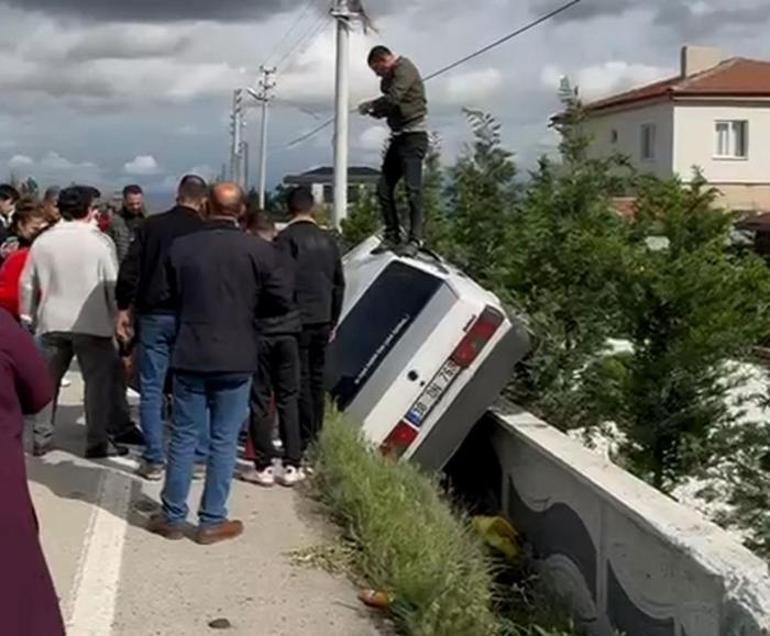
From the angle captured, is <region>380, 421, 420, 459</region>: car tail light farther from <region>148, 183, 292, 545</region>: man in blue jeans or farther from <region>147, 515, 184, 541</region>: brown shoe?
<region>147, 515, 184, 541</region>: brown shoe

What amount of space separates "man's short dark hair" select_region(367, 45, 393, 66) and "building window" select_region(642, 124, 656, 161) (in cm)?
4741

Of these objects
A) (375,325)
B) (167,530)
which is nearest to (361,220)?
(375,325)

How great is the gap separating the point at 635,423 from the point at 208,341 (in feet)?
10.4

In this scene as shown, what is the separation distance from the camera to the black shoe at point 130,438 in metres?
9.13

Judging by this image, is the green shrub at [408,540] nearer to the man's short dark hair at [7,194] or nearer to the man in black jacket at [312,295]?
the man in black jacket at [312,295]

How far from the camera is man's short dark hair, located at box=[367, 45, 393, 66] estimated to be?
31.7ft

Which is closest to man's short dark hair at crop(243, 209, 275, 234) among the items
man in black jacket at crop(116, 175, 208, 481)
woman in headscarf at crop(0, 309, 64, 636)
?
man in black jacket at crop(116, 175, 208, 481)

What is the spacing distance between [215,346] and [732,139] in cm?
5130

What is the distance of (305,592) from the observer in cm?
610

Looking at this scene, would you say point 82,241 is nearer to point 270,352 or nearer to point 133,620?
point 270,352

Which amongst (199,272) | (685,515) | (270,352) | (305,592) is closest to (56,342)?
(270,352)

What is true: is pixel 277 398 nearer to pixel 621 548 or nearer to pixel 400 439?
pixel 400 439

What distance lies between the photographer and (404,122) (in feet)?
31.8

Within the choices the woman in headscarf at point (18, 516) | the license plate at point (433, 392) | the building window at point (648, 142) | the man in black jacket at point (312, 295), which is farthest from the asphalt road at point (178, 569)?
the building window at point (648, 142)
